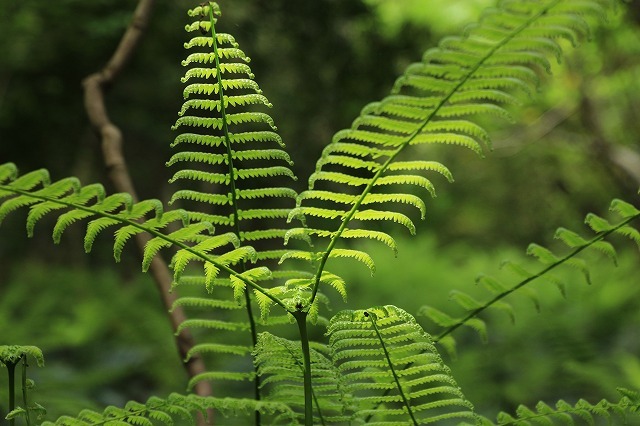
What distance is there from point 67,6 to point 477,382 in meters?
2.67

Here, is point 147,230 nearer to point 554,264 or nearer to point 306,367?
point 306,367

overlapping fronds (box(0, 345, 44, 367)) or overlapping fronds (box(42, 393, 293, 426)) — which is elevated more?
overlapping fronds (box(0, 345, 44, 367))

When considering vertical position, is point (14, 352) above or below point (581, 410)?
above

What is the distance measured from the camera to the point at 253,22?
3.91m

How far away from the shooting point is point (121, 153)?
1.62m

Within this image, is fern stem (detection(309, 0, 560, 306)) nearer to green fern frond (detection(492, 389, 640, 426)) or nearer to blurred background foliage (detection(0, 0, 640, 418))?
green fern frond (detection(492, 389, 640, 426))

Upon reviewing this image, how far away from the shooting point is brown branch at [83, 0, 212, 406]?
1421 millimetres

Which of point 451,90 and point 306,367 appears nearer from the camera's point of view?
point 306,367

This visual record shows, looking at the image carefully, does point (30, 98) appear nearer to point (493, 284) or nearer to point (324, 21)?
point (324, 21)

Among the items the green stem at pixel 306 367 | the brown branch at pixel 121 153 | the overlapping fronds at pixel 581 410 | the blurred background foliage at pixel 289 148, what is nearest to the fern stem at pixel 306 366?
the green stem at pixel 306 367

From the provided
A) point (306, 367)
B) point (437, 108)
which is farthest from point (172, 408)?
point (437, 108)

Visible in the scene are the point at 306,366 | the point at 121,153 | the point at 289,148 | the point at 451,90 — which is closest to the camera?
the point at 306,366

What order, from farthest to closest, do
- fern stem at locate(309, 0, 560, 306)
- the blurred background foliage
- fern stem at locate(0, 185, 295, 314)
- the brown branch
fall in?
the blurred background foliage
the brown branch
fern stem at locate(309, 0, 560, 306)
fern stem at locate(0, 185, 295, 314)

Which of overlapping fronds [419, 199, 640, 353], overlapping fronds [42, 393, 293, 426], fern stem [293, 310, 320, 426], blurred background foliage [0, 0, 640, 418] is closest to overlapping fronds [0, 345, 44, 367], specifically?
overlapping fronds [42, 393, 293, 426]
